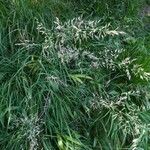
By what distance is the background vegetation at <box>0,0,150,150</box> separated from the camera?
3674mm

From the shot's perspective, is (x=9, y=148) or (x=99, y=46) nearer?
(x=9, y=148)

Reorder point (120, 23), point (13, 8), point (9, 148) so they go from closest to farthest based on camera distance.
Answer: point (9, 148), point (13, 8), point (120, 23)

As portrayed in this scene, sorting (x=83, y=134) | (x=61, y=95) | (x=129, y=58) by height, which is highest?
(x=129, y=58)

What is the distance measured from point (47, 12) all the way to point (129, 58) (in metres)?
0.95

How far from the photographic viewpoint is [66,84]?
12.6 ft

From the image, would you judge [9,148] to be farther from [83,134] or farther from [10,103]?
[83,134]

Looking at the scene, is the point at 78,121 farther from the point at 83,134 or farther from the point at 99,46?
the point at 99,46

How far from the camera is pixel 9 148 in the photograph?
142 inches

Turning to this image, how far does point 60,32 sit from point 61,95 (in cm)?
60

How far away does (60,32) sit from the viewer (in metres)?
4.07

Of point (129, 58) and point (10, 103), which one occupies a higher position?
point (129, 58)

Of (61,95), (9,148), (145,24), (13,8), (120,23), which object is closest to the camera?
(9,148)

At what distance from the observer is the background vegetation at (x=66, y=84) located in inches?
145

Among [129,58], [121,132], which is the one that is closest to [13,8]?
[129,58]
